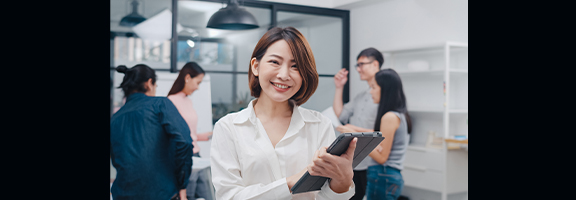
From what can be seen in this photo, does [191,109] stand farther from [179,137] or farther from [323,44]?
[323,44]

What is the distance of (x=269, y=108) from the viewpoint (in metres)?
1.52

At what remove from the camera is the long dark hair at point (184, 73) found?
3596 millimetres

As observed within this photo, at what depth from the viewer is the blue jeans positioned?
3523mm

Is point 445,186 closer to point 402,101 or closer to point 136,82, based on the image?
point 402,101

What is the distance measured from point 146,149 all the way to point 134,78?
609 millimetres

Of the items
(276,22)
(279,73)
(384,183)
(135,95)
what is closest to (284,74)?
(279,73)

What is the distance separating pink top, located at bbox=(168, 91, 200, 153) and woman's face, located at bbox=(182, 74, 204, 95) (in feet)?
0.17

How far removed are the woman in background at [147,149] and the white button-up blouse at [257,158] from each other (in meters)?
1.90

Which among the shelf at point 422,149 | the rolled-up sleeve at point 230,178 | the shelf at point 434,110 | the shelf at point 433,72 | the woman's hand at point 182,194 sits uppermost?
the shelf at point 433,72

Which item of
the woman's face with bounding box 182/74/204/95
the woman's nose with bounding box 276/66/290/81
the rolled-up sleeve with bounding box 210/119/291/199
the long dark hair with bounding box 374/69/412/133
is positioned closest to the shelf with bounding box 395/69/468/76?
the long dark hair with bounding box 374/69/412/133

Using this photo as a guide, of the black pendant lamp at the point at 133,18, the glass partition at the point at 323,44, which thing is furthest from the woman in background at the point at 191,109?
the glass partition at the point at 323,44

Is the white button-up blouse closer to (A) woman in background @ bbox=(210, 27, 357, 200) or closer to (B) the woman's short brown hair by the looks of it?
(A) woman in background @ bbox=(210, 27, 357, 200)

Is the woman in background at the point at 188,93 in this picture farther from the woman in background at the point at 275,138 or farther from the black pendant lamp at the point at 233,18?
the woman in background at the point at 275,138
